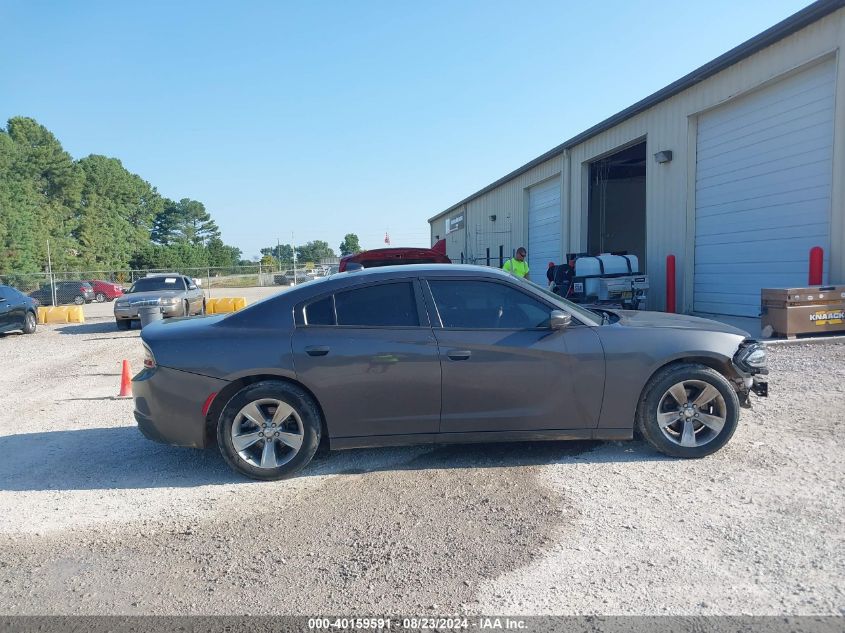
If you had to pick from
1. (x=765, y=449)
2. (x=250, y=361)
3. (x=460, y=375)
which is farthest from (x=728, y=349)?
(x=250, y=361)

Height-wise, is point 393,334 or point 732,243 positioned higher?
point 732,243

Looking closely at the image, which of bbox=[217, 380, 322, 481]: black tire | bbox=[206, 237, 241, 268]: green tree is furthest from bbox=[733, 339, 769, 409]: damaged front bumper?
bbox=[206, 237, 241, 268]: green tree

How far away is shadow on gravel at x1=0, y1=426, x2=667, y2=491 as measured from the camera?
183 inches

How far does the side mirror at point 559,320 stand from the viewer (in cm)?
447

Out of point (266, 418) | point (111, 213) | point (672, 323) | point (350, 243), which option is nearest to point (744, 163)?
point (672, 323)

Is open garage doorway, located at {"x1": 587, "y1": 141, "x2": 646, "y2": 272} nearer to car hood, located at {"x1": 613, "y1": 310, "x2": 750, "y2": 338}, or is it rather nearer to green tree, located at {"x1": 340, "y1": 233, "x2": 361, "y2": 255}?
car hood, located at {"x1": 613, "y1": 310, "x2": 750, "y2": 338}

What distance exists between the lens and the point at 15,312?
50.2ft

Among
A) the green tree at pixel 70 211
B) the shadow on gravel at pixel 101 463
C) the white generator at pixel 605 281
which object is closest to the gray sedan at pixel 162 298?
the shadow on gravel at pixel 101 463

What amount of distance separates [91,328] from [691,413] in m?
17.3

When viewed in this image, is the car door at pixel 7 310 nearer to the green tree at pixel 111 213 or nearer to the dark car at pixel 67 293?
the dark car at pixel 67 293

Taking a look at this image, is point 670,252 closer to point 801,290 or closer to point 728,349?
point 801,290

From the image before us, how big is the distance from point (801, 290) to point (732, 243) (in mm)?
4284

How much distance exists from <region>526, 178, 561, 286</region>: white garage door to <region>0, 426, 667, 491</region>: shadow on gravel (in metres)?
16.8

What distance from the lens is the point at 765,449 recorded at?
4.79 metres
